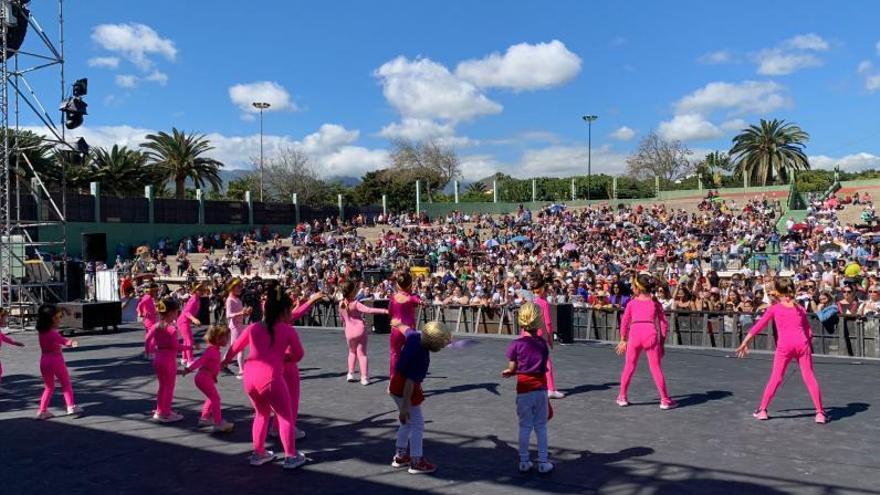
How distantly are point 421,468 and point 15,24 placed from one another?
18.0 metres

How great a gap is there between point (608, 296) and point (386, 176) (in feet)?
187

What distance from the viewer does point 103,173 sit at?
43719 mm

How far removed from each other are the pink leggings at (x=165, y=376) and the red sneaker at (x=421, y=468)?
3416 mm

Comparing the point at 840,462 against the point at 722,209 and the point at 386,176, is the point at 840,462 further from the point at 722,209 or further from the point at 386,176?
the point at 386,176

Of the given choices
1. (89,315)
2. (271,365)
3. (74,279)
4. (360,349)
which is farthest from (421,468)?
(74,279)

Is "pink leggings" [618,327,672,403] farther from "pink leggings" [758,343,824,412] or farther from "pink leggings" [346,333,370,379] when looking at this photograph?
"pink leggings" [346,333,370,379]

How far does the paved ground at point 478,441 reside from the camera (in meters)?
5.70

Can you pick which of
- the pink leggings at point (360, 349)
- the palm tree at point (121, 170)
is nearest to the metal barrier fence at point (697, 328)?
the pink leggings at point (360, 349)

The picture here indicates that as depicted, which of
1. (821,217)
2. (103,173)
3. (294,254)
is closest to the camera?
(821,217)

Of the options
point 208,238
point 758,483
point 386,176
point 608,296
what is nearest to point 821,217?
point 608,296

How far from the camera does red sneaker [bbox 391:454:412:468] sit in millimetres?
6112

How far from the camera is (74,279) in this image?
2052 centimetres

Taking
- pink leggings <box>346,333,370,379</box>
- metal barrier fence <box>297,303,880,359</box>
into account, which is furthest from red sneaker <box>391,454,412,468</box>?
metal barrier fence <box>297,303,880,359</box>

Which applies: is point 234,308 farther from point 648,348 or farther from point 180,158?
point 180,158
